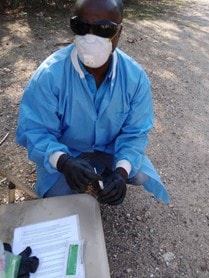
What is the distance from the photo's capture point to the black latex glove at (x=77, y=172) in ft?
5.28

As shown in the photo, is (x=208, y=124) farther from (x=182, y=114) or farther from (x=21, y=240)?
(x=21, y=240)

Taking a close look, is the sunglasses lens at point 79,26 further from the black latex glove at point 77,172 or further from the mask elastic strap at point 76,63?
the black latex glove at point 77,172

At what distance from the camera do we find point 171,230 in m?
2.25

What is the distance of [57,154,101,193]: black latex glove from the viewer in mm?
1608

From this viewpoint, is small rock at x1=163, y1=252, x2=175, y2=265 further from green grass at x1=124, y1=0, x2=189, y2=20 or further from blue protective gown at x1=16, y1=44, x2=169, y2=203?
green grass at x1=124, y1=0, x2=189, y2=20

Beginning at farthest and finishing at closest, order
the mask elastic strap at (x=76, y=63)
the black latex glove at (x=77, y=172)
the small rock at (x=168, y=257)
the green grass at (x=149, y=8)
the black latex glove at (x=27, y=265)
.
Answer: the green grass at (x=149, y=8) → the small rock at (x=168, y=257) → the mask elastic strap at (x=76, y=63) → the black latex glove at (x=77, y=172) → the black latex glove at (x=27, y=265)

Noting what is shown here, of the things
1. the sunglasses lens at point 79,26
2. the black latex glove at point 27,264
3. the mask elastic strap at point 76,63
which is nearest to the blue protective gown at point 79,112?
the mask elastic strap at point 76,63

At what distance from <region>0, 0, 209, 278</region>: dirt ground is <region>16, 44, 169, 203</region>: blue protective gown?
0.49 meters

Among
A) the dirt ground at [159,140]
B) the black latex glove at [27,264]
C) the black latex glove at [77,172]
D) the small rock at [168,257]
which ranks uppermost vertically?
the black latex glove at [77,172]

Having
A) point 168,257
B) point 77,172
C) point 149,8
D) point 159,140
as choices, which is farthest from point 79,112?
point 149,8

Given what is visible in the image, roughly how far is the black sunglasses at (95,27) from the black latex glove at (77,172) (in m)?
0.53

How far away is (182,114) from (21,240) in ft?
7.44

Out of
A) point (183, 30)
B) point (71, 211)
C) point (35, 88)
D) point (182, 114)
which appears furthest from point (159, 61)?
point (71, 211)

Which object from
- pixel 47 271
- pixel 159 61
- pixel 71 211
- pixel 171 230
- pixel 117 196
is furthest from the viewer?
pixel 159 61
